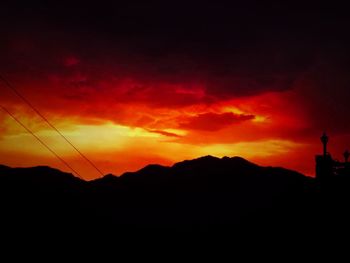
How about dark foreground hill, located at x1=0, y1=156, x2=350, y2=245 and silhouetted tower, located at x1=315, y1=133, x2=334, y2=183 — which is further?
dark foreground hill, located at x1=0, y1=156, x2=350, y2=245

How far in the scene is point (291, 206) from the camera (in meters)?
58.4

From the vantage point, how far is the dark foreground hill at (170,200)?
65812 mm

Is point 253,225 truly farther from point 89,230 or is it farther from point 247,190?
point 247,190

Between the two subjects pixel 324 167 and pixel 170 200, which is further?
pixel 170 200

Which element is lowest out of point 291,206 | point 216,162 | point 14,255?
point 14,255

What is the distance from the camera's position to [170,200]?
108 metres

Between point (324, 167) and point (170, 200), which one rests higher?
point (324, 167)

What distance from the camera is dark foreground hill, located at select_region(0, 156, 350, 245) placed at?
65.8 metres

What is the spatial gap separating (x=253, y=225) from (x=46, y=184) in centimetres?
5554

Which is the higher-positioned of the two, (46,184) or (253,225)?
(46,184)

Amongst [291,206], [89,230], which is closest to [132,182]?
[89,230]

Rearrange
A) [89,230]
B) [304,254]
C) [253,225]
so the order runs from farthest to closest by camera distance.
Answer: [89,230] < [253,225] < [304,254]

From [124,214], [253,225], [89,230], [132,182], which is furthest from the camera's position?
[132,182]

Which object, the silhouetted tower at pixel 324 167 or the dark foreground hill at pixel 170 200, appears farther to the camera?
the dark foreground hill at pixel 170 200
